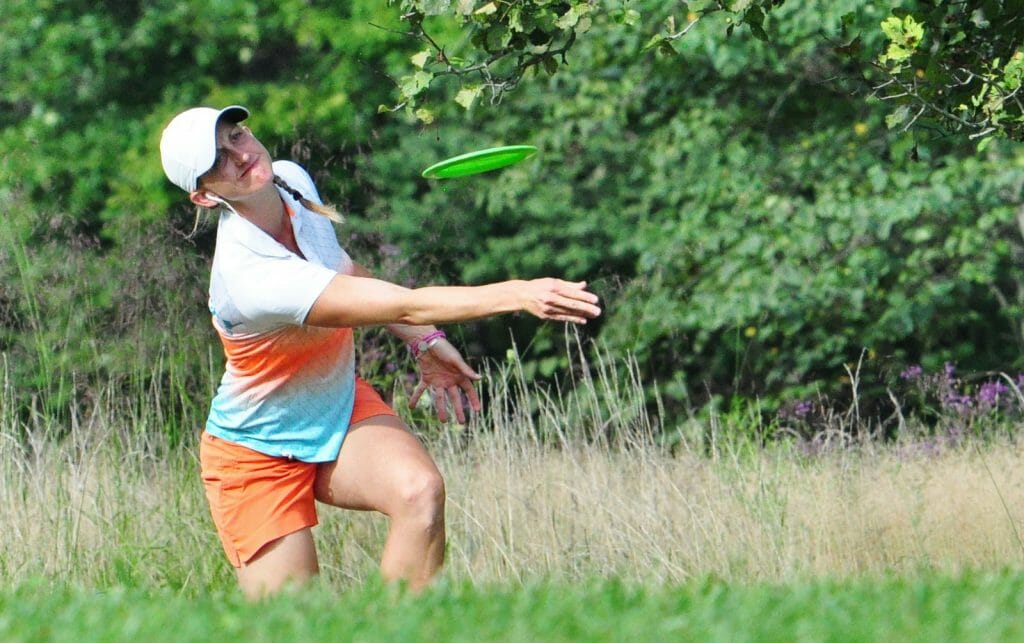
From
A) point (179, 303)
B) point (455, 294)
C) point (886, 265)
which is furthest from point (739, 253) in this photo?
point (455, 294)

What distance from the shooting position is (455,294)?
412 centimetres

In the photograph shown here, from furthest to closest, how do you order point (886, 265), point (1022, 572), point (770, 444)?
point (886, 265) < point (770, 444) < point (1022, 572)

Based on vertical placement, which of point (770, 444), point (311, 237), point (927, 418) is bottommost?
point (927, 418)

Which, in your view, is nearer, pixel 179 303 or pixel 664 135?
pixel 179 303

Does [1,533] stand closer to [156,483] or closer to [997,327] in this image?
[156,483]

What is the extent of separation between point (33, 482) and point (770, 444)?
3.23 meters

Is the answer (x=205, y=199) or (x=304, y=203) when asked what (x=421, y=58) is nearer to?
(x=304, y=203)

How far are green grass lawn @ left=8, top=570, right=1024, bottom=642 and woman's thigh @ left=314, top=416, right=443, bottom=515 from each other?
0.77 meters

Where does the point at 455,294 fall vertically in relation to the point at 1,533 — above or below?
above

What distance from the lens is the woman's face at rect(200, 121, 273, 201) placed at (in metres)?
4.55

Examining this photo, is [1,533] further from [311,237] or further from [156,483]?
[311,237]

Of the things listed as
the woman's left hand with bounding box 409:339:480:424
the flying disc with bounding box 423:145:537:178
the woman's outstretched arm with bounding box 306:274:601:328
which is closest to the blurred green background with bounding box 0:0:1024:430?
the flying disc with bounding box 423:145:537:178

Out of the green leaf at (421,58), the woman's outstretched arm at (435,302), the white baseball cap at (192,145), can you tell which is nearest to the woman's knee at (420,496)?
the woman's outstretched arm at (435,302)

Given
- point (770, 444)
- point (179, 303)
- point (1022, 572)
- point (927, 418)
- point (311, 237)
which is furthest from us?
point (927, 418)
